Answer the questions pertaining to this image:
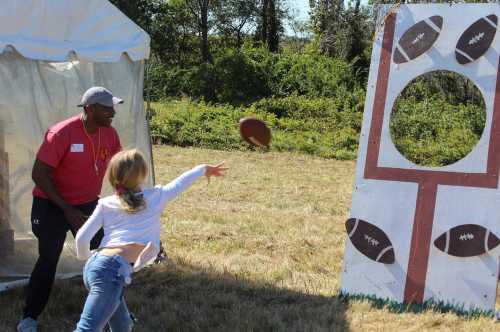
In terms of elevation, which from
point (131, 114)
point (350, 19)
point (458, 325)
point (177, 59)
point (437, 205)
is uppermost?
point (350, 19)

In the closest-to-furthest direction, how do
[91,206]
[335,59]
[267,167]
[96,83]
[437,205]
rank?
[91,206]
[437,205]
[96,83]
[267,167]
[335,59]

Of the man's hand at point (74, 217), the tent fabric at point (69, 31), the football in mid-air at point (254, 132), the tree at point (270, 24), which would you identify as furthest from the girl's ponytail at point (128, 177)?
the tree at point (270, 24)

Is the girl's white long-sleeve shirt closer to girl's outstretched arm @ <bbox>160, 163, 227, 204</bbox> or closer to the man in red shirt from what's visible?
girl's outstretched arm @ <bbox>160, 163, 227, 204</bbox>

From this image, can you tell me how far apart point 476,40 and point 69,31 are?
291 cm

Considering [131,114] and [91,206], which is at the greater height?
[131,114]

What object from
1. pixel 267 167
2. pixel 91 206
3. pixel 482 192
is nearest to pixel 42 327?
pixel 91 206

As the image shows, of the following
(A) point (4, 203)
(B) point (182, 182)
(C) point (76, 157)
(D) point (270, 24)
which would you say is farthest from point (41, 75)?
(D) point (270, 24)

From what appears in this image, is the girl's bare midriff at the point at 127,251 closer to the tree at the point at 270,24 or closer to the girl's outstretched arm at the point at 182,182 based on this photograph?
the girl's outstretched arm at the point at 182,182

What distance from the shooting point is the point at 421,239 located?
451 centimetres

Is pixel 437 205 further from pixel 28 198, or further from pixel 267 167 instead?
pixel 267 167

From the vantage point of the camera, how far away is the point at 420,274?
14.8 feet

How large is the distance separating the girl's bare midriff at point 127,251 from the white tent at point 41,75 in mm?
1768

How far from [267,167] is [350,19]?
15.1 meters

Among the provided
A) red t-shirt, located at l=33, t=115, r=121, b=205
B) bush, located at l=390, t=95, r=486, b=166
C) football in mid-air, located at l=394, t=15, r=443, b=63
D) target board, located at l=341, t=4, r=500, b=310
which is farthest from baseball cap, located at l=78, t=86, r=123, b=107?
bush, located at l=390, t=95, r=486, b=166
